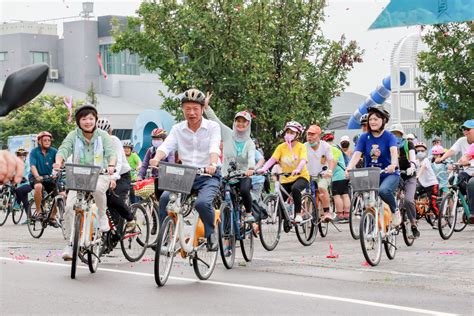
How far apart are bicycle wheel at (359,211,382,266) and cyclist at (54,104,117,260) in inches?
108

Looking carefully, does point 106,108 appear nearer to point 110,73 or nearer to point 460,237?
point 110,73

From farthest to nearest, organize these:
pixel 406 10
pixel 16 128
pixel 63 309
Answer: pixel 16 128
pixel 406 10
pixel 63 309

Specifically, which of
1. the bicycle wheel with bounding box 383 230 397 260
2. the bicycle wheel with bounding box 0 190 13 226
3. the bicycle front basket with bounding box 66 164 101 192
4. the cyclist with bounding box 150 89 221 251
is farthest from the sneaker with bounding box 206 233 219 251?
the bicycle wheel with bounding box 0 190 13 226

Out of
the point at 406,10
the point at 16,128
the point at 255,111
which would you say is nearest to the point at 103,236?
the point at 406,10

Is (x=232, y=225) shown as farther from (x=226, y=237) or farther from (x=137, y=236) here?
(x=137, y=236)

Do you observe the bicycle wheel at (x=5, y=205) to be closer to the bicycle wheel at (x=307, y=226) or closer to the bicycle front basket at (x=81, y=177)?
the bicycle wheel at (x=307, y=226)

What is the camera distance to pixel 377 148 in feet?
41.5

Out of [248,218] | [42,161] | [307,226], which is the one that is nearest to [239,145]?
[248,218]

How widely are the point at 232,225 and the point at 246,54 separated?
15874mm

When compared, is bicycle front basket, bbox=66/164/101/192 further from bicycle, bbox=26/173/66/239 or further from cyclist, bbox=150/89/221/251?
bicycle, bbox=26/173/66/239

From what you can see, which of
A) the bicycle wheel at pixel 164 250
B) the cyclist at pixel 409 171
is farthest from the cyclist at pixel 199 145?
the cyclist at pixel 409 171

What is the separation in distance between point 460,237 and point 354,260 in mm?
4326

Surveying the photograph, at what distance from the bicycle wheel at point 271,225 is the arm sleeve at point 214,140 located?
3.28 metres

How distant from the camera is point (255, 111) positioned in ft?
92.9
